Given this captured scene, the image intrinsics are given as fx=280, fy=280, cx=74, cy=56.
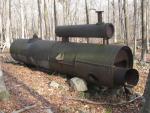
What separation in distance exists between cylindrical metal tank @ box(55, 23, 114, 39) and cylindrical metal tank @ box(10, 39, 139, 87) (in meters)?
0.43

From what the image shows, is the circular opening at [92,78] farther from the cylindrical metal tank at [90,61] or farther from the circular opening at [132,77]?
the circular opening at [132,77]

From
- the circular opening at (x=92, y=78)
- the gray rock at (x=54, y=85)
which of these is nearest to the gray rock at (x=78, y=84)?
the circular opening at (x=92, y=78)

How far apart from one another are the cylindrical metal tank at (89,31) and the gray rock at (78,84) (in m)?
1.80

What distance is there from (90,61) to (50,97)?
2021 mm

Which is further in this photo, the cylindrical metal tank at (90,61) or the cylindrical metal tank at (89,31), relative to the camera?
the cylindrical metal tank at (89,31)

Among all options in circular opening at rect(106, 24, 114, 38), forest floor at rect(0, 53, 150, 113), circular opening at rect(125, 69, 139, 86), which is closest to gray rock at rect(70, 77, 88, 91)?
forest floor at rect(0, 53, 150, 113)

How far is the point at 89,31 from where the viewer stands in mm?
10984

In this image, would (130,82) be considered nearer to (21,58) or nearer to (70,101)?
(70,101)

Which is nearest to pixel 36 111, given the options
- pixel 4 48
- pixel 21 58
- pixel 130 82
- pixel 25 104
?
pixel 25 104

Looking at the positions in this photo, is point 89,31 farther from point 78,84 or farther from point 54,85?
point 54,85

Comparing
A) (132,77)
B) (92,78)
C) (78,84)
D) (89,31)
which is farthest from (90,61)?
(132,77)

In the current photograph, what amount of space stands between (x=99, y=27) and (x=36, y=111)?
4.11m

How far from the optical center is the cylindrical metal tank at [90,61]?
973 cm

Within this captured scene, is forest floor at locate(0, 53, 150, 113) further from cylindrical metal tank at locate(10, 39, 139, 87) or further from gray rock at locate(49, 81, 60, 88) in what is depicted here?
cylindrical metal tank at locate(10, 39, 139, 87)
